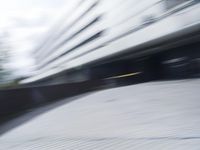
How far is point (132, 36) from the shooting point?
1011 inches

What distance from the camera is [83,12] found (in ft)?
148

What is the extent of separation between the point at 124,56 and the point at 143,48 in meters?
5.11

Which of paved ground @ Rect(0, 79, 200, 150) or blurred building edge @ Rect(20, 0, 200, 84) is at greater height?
blurred building edge @ Rect(20, 0, 200, 84)

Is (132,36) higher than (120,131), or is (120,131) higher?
(132,36)

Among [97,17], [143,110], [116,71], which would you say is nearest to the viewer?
[143,110]

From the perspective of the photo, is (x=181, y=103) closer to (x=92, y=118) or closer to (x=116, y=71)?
(x=92, y=118)

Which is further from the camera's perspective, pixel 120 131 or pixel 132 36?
pixel 132 36

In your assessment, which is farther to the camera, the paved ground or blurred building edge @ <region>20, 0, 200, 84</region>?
blurred building edge @ <region>20, 0, 200, 84</region>

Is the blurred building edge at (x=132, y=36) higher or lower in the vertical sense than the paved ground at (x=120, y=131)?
higher

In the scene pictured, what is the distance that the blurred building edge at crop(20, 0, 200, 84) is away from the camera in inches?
799

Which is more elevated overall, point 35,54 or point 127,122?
point 35,54

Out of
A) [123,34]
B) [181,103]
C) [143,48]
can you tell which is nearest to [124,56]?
[123,34]

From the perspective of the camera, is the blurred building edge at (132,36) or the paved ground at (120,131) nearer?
the paved ground at (120,131)

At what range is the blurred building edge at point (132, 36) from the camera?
20.3 metres
